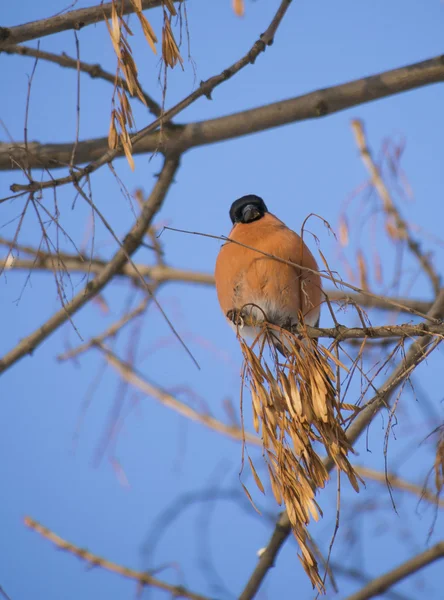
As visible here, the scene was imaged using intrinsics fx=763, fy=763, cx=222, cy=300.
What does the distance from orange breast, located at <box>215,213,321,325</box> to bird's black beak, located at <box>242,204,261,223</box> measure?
0.40 feet

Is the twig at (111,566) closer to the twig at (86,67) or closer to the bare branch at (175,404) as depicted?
the bare branch at (175,404)

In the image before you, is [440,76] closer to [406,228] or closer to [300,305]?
[300,305]

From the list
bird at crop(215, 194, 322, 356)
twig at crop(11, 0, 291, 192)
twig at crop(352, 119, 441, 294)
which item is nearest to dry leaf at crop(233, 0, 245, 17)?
twig at crop(11, 0, 291, 192)

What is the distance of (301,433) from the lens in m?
0.94

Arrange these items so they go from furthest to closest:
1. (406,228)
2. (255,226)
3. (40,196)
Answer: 1. (406,228)
2. (255,226)
3. (40,196)

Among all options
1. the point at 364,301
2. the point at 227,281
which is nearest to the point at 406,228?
the point at 364,301

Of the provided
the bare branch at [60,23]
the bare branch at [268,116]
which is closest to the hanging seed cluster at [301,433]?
the bare branch at [60,23]

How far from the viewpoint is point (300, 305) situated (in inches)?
60.0

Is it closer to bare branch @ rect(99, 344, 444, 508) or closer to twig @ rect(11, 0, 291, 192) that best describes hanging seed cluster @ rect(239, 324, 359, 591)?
twig @ rect(11, 0, 291, 192)

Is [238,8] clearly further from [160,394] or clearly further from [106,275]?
[160,394]

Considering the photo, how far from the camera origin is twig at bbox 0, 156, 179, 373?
1.75 meters

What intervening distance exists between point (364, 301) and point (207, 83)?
1.24 metres

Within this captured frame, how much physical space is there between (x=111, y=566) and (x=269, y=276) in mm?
797

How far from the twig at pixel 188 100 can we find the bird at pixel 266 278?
357 millimetres
